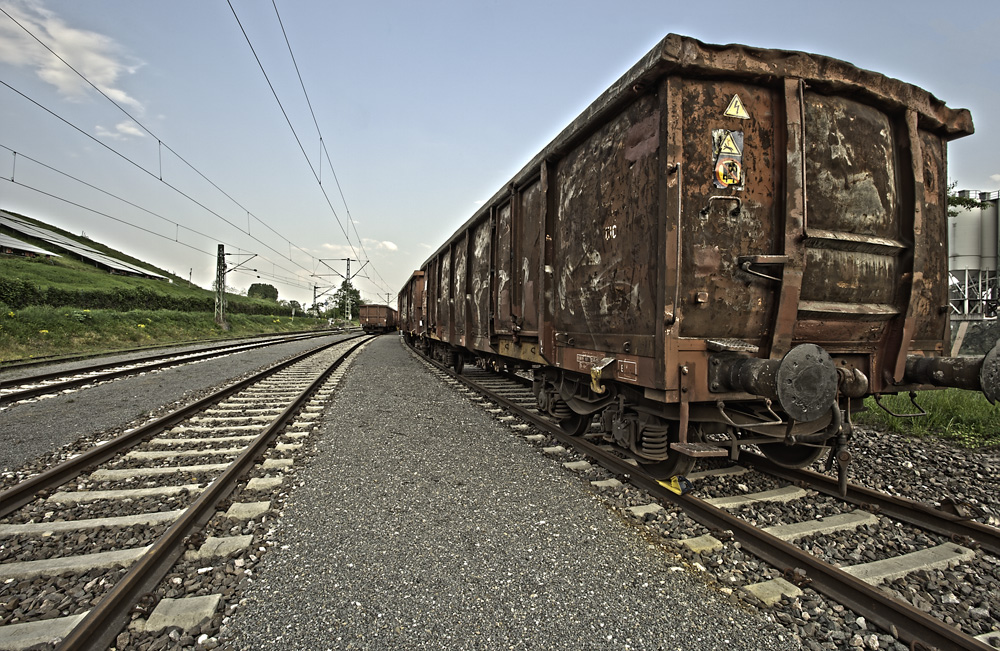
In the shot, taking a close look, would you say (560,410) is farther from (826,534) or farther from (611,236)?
(826,534)

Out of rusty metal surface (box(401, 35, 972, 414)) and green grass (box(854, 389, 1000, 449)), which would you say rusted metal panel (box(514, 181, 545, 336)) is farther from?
green grass (box(854, 389, 1000, 449))

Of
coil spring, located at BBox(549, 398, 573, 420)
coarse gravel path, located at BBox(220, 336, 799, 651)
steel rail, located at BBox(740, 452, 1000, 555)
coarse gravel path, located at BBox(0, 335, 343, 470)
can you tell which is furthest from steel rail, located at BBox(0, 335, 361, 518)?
steel rail, located at BBox(740, 452, 1000, 555)

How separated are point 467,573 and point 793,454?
298 cm

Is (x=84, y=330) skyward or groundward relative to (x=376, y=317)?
groundward

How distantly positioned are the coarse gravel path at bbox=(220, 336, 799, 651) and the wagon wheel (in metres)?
1.68

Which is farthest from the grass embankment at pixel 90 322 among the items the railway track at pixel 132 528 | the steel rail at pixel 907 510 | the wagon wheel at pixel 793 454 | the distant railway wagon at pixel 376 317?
the steel rail at pixel 907 510

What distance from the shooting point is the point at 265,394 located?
7.73m

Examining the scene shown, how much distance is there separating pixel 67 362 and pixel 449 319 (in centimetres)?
1149

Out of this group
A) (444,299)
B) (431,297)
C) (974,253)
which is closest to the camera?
(444,299)

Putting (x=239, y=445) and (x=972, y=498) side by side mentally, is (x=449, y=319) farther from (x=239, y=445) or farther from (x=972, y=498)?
(x=972, y=498)

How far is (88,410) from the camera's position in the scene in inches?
255

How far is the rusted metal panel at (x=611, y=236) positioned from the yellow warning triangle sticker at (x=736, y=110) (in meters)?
0.49

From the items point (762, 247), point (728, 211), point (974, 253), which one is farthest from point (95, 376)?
point (974, 253)

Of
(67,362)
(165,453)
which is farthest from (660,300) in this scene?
(67,362)
